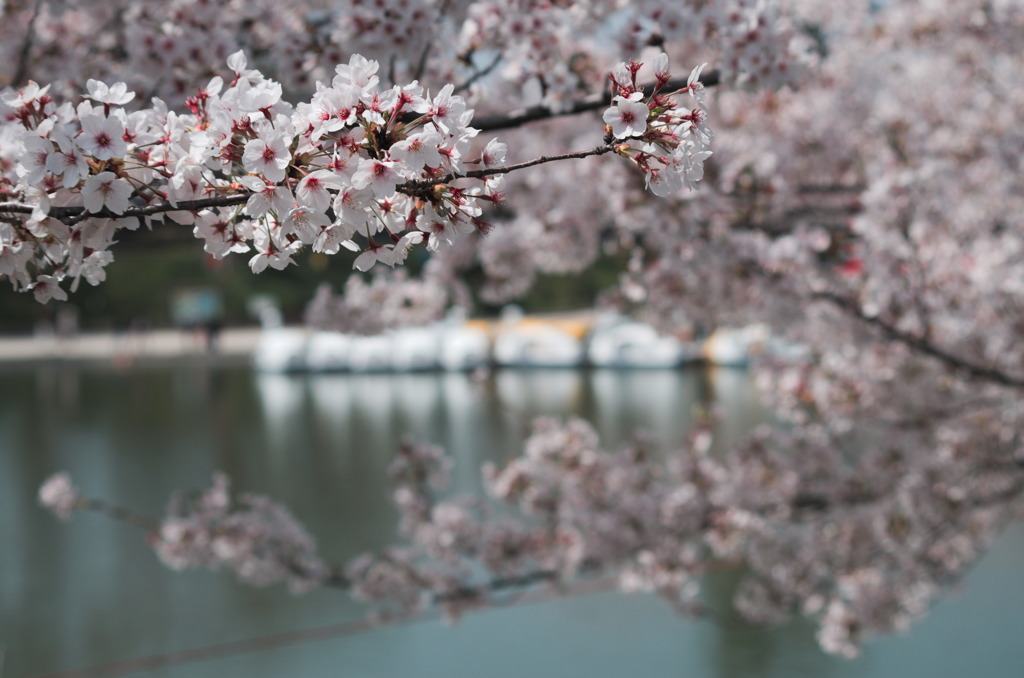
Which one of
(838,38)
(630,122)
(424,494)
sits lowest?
(424,494)

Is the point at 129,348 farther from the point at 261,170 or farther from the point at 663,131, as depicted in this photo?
the point at 663,131

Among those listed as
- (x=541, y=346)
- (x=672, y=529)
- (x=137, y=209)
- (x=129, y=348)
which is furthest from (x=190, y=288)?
(x=137, y=209)

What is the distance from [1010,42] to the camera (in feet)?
14.4

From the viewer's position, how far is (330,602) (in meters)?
5.29

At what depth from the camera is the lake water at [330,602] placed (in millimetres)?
4359

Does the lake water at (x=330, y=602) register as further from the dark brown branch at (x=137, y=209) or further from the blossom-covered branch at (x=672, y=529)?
the dark brown branch at (x=137, y=209)

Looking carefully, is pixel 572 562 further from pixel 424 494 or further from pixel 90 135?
pixel 90 135

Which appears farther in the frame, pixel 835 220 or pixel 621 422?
pixel 621 422

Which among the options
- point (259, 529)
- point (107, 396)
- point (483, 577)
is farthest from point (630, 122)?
point (107, 396)

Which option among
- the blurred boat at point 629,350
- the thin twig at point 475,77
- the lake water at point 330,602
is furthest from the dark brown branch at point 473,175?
the blurred boat at point 629,350

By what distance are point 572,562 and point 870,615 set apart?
1146 mm

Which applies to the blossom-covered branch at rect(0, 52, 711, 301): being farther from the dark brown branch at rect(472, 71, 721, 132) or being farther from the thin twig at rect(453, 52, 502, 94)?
the thin twig at rect(453, 52, 502, 94)

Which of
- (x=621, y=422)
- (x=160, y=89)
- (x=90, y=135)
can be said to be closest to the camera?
(x=90, y=135)

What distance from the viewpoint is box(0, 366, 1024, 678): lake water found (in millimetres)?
4359
